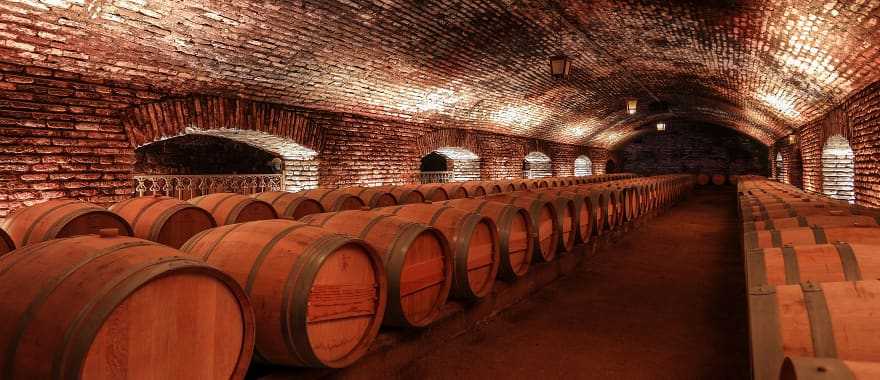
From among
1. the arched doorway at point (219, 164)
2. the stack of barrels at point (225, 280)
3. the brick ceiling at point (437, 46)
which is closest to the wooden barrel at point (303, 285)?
the stack of barrels at point (225, 280)

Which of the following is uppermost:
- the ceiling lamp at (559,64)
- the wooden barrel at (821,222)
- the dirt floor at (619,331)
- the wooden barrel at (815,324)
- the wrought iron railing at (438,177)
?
the ceiling lamp at (559,64)

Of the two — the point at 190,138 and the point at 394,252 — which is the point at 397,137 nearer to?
the point at 190,138

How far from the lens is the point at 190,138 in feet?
35.7

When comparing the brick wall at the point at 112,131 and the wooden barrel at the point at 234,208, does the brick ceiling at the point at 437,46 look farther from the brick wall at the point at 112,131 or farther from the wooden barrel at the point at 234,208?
→ the wooden barrel at the point at 234,208

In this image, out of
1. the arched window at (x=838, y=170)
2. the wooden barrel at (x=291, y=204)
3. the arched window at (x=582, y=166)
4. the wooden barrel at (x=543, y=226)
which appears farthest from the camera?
the arched window at (x=582, y=166)

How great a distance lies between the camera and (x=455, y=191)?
7.22m

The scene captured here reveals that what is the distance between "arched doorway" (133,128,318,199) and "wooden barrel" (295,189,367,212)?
2.15 meters

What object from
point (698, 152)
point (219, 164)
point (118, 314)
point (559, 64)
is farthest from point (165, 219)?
point (698, 152)

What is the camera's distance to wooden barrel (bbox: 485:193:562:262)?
4.25 meters

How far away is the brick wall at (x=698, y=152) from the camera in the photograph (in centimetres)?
2311

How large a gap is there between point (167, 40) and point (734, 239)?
8.05m

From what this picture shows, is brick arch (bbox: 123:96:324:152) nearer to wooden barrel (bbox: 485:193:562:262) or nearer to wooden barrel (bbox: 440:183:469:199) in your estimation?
wooden barrel (bbox: 440:183:469:199)

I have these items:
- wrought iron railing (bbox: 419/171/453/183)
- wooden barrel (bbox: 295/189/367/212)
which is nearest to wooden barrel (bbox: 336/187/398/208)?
wooden barrel (bbox: 295/189/367/212)

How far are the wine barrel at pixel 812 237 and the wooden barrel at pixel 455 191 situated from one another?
14.8 feet
